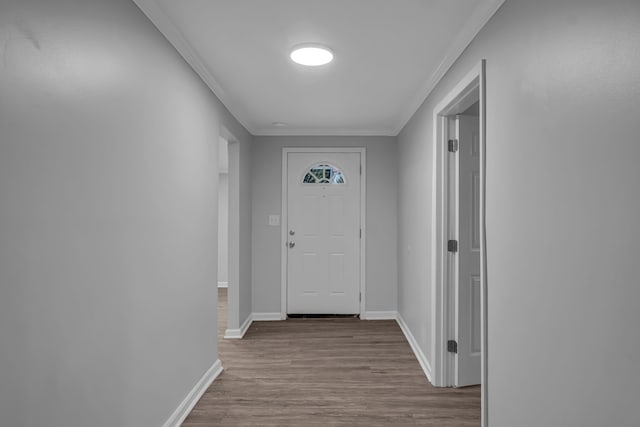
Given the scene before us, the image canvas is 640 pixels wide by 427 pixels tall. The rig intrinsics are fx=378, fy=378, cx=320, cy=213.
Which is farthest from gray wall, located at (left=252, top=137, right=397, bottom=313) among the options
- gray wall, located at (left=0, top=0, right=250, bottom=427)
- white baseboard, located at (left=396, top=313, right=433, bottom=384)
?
gray wall, located at (left=0, top=0, right=250, bottom=427)

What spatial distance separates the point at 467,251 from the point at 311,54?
70.3 inches

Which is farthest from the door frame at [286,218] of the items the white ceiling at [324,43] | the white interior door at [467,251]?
the white interior door at [467,251]

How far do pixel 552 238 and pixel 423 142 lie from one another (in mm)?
2102

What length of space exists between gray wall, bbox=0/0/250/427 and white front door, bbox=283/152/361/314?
2.40 metres

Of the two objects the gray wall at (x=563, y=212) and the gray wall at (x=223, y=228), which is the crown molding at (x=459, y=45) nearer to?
the gray wall at (x=563, y=212)

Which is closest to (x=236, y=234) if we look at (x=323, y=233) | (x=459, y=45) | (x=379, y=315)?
(x=323, y=233)

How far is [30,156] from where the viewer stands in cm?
115

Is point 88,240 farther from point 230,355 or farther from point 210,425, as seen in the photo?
point 230,355

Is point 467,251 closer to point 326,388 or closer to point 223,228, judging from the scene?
point 326,388

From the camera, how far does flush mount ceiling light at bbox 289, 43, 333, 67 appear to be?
2.37 metres

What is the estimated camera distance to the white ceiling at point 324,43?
6.32ft

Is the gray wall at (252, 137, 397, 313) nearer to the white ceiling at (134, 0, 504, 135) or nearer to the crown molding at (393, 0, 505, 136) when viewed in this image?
the white ceiling at (134, 0, 504, 135)

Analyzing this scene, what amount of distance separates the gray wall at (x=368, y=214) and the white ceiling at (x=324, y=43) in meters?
1.04

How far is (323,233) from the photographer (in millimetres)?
4852
